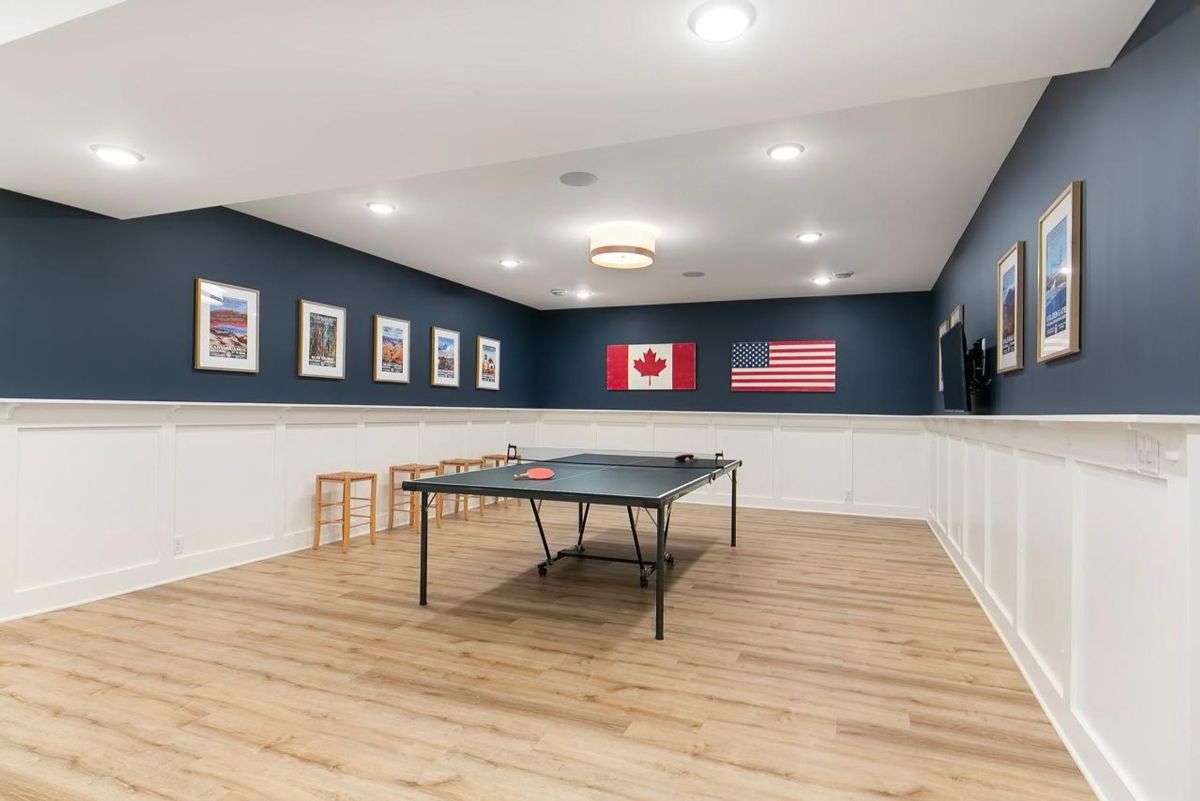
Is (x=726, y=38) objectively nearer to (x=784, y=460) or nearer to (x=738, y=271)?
(x=738, y=271)

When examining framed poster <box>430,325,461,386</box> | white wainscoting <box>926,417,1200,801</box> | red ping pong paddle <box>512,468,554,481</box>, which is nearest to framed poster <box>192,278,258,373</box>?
framed poster <box>430,325,461,386</box>

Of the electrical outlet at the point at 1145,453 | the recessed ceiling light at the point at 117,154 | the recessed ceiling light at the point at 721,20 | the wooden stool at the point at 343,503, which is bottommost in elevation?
the wooden stool at the point at 343,503

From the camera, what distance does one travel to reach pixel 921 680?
2.69 metres

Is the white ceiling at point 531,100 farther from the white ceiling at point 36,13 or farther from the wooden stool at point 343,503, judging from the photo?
the wooden stool at point 343,503

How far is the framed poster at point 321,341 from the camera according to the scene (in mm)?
5137

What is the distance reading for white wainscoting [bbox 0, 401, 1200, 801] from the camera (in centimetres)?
154

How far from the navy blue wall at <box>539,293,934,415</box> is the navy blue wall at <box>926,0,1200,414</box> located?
4.51 meters

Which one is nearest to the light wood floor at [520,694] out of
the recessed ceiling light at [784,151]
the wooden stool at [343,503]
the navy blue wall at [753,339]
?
the wooden stool at [343,503]

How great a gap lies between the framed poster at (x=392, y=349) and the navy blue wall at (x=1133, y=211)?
5.08m

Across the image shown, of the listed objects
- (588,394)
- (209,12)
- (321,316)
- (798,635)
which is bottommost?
(798,635)

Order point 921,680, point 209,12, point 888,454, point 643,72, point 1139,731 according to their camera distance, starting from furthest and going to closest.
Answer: point 888,454
point 921,680
point 643,72
point 209,12
point 1139,731

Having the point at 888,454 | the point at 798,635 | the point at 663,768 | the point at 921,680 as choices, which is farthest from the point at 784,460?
the point at 663,768

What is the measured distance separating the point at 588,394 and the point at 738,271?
308 cm

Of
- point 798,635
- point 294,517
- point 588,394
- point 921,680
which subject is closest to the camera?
point 921,680
